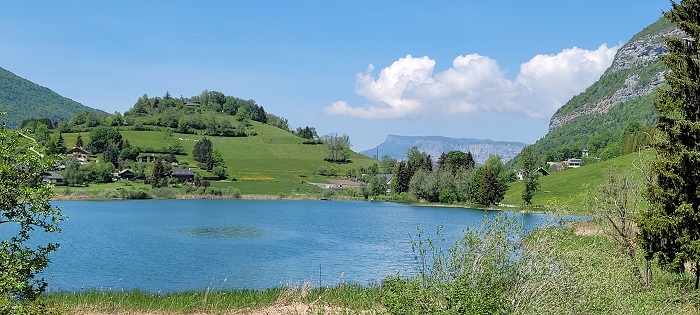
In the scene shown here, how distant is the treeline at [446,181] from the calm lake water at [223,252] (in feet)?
127

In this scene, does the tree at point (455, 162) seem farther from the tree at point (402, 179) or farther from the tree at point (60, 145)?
the tree at point (60, 145)

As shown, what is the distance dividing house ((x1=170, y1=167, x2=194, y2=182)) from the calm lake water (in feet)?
218

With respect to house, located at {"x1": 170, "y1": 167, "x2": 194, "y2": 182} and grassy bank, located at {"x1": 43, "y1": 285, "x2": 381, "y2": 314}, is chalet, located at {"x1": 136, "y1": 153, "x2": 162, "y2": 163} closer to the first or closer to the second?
house, located at {"x1": 170, "y1": 167, "x2": 194, "y2": 182}

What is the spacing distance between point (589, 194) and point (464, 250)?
17.2m

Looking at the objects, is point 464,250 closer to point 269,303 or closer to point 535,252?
point 535,252

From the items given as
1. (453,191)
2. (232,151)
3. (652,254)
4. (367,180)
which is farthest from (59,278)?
(232,151)

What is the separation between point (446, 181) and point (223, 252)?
92500mm

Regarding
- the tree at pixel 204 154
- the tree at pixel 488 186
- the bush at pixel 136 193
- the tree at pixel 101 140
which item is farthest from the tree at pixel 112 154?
the tree at pixel 488 186

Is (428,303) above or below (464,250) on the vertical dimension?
below

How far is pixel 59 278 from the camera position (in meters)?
36.4

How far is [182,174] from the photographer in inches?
6014

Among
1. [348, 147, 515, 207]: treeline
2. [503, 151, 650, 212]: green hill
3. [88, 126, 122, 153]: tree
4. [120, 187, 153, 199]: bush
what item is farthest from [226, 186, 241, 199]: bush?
[503, 151, 650, 212]: green hill

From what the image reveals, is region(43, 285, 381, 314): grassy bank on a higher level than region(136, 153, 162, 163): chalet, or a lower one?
lower

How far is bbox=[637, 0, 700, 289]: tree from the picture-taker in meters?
22.6
